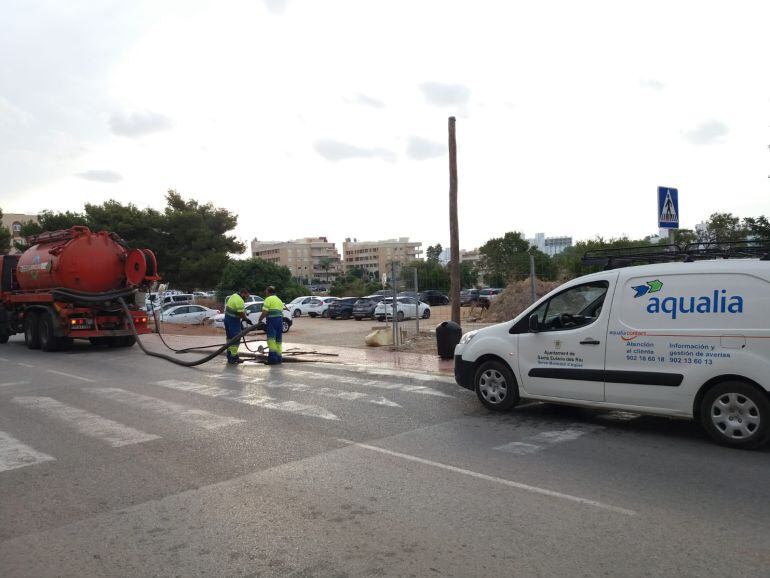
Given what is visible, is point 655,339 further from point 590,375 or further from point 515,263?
point 515,263

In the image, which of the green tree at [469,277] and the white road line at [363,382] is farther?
the green tree at [469,277]

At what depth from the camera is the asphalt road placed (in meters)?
3.81

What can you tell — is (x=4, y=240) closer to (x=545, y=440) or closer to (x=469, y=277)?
(x=469, y=277)

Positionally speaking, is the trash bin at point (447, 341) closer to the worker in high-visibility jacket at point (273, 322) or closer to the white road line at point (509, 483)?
the worker in high-visibility jacket at point (273, 322)

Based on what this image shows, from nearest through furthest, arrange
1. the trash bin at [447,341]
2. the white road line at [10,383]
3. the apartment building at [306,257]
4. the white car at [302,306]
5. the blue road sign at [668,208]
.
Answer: the blue road sign at [668,208]
the white road line at [10,383]
the trash bin at [447,341]
the white car at [302,306]
the apartment building at [306,257]

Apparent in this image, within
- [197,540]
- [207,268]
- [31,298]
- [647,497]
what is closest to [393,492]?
[197,540]

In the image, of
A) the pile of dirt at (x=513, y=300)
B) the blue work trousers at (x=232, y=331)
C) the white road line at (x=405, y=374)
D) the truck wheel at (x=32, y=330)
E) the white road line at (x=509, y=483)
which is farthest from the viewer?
the pile of dirt at (x=513, y=300)

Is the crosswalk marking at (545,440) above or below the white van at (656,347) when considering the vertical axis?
below

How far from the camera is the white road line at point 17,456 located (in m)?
6.03

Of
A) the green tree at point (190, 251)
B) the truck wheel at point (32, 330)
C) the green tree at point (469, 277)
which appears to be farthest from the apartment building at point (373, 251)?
the truck wheel at point (32, 330)

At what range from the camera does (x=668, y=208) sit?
999 centimetres

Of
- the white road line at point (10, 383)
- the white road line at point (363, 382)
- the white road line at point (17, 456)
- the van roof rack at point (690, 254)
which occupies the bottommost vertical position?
the white road line at point (363, 382)

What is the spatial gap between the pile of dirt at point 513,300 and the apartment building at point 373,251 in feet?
419

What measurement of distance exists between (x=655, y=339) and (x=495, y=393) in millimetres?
2338
